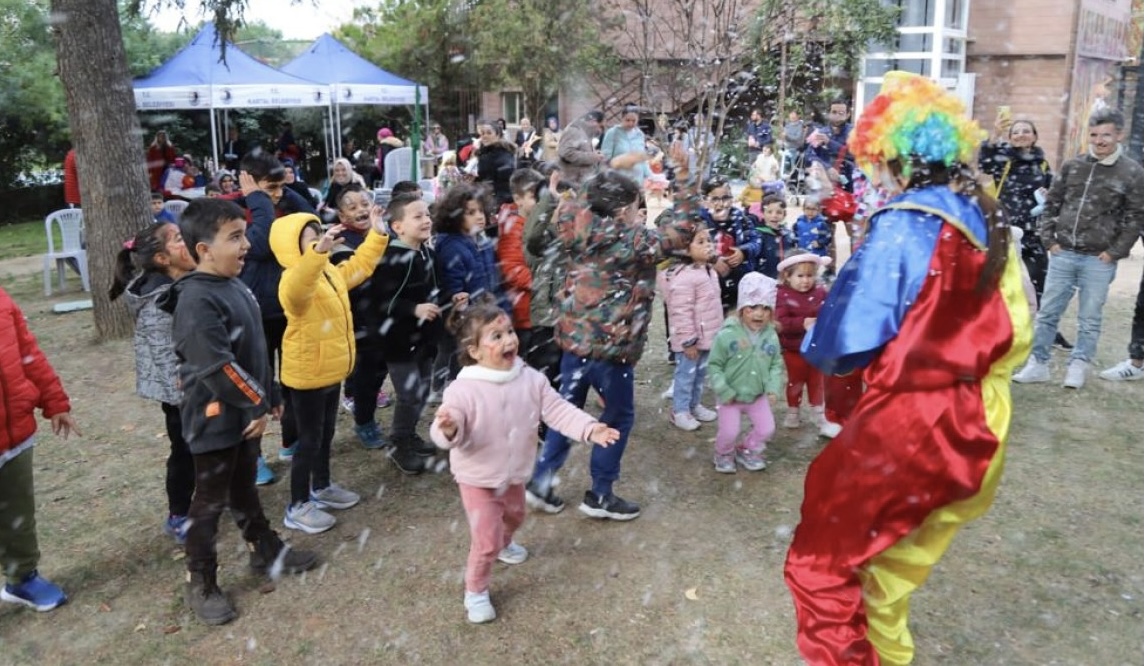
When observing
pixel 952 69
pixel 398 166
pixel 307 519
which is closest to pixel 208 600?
pixel 307 519

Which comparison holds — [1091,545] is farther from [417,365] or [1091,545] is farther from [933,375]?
[417,365]

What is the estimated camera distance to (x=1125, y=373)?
7.00 m

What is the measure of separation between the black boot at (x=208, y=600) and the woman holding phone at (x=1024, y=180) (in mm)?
6628

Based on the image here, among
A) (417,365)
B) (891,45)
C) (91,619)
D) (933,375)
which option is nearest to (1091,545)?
(933,375)

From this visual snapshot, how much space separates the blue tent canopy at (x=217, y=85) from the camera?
15594 millimetres

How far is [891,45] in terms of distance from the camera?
22.5 m

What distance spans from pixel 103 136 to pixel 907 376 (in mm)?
7895

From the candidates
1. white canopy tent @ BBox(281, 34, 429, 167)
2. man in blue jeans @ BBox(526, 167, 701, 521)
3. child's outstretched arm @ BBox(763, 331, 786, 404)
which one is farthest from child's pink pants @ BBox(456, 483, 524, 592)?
white canopy tent @ BBox(281, 34, 429, 167)

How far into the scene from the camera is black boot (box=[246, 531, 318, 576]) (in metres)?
4.13

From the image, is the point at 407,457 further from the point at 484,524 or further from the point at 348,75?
the point at 348,75

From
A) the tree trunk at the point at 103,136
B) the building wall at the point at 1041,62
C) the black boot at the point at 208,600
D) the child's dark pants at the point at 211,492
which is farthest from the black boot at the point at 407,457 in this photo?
the building wall at the point at 1041,62

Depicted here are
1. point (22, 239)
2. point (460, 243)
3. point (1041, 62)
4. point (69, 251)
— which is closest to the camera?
point (460, 243)

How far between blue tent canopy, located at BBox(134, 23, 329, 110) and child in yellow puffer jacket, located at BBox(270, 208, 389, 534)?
12175mm

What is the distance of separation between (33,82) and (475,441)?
67.8ft
